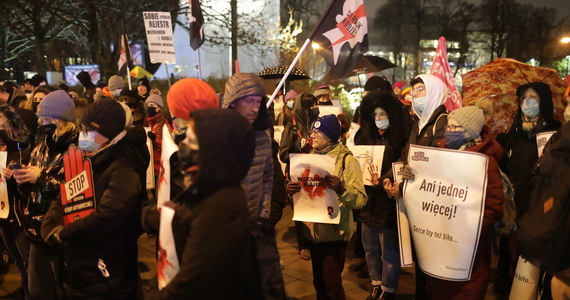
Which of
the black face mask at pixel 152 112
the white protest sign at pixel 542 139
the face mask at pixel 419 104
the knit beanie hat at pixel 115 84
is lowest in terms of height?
the white protest sign at pixel 542 139

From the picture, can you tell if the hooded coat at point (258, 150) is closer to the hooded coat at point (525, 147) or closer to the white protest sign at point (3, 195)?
the white protest sign at point (3, 195)

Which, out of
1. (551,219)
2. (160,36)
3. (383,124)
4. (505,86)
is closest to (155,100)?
(160,36)

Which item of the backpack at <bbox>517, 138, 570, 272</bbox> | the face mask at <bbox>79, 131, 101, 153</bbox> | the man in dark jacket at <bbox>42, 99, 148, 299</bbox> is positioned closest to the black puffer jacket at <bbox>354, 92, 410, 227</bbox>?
the backpack at <bbox>517, 138, 570, 272</bbox>

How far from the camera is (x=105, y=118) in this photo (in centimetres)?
351

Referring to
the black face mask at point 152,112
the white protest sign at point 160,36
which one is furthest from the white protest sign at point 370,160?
the white protest sign at point 160,36

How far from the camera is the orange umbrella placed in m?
6.43

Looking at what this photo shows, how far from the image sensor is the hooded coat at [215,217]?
216 cm

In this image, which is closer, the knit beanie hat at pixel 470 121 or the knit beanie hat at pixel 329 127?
the knit beanie hat at pixel 470 121

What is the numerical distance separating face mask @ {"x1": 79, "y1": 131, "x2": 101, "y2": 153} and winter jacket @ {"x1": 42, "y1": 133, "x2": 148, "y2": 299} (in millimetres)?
223

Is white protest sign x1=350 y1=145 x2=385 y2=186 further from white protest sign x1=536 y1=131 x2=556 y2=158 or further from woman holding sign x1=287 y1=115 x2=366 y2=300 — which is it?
white protest sign x1=536 y1=131 x2=556 y2=158

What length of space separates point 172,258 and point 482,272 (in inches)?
101

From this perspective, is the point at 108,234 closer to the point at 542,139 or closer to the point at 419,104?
the point at 419,104

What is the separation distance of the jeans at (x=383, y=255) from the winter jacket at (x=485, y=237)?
3.04 ft

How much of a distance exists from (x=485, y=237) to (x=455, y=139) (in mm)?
769
